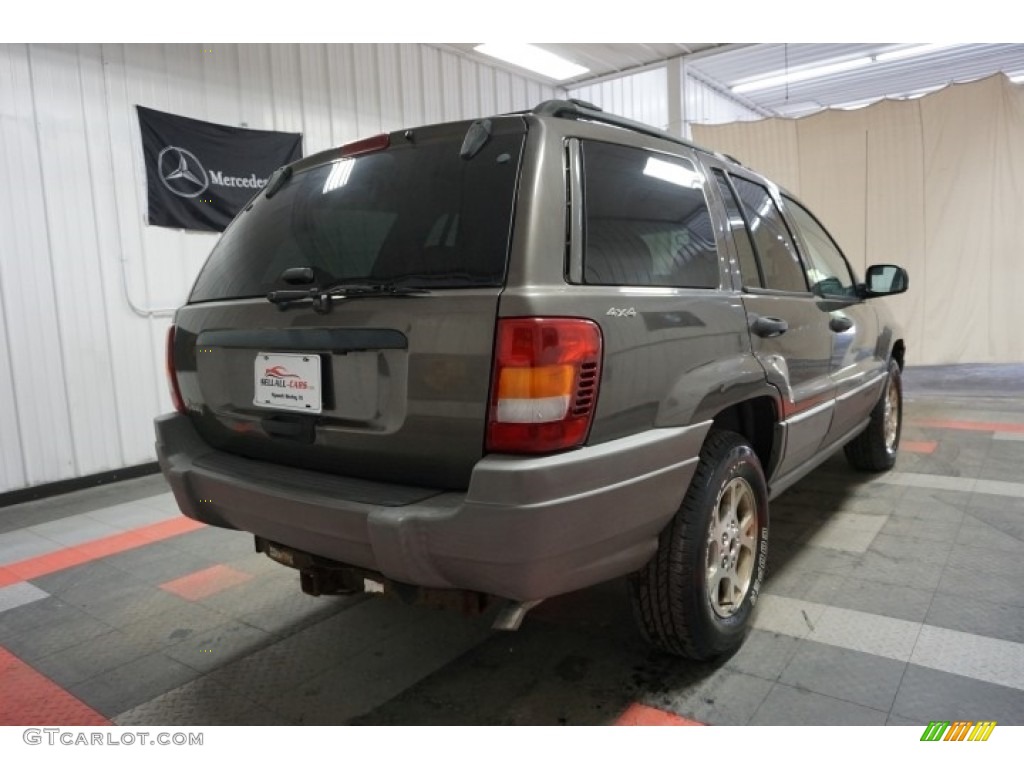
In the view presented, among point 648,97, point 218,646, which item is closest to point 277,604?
point 218,646

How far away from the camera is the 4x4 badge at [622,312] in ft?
5.49

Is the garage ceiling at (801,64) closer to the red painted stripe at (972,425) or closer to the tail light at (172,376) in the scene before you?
the red painted stripe at (972,425)

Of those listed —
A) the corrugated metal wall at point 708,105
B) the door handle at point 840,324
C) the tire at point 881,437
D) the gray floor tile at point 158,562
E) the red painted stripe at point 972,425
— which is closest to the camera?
the door handle at point 840,324

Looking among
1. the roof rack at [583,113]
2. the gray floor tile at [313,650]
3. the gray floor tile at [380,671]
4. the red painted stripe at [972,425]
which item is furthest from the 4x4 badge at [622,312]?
the red painted stripe at [972,425]

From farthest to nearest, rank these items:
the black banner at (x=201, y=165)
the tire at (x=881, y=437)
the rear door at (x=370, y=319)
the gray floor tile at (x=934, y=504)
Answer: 1. the black banner at (x=201, y=165)
2. the tire at (x=881, y=437)
3. the gray floor tile at (x=934, y=504)
4. the rear door at (x=370, y=319)

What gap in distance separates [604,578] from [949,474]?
142 inches

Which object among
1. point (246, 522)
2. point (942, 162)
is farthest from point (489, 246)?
point (942, 162)

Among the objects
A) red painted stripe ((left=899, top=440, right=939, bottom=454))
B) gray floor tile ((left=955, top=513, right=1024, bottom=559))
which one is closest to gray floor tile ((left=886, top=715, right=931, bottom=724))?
gray floor tile ((left=955, top=513, right=1024, bottom=559))

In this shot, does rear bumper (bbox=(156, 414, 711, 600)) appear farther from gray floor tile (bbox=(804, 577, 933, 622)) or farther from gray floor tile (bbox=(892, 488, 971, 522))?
gray floor tile (bbox=(892, 488, 971, 522))

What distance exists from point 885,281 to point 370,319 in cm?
298

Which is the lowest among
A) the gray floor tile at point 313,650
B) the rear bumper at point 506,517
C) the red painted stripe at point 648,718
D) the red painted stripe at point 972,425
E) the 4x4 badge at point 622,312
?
the red painted stripe at point 972,425

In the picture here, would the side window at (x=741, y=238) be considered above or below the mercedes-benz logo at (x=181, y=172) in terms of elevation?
below

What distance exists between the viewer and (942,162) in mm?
7680
